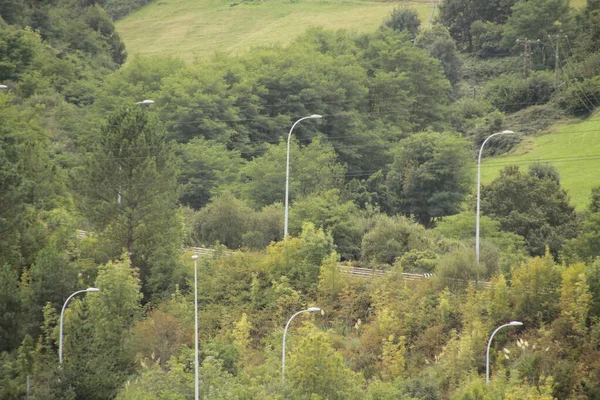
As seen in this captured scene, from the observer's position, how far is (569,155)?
83062 millimetres

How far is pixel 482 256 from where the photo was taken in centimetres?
5084

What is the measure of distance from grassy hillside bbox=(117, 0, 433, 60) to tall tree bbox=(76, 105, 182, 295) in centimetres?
6842

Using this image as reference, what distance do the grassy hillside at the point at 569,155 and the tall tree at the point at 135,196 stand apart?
32.3 metres

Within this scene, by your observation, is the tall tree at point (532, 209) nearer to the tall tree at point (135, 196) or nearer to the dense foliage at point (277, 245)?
the dense foliage at point (277, 245)

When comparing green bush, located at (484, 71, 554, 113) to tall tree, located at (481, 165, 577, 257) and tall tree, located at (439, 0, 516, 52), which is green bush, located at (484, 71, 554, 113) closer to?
tall tree, located at (439, 0, 516, 52)

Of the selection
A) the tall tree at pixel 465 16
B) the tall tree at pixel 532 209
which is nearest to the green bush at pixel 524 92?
the tall tree at pixel 465 16

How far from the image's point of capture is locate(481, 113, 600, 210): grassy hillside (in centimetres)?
7925

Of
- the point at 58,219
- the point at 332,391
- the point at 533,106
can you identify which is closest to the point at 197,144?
the point at 58,219

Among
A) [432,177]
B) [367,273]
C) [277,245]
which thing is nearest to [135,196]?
[277,245]

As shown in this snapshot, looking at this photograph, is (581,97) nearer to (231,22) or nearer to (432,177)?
(432,177)

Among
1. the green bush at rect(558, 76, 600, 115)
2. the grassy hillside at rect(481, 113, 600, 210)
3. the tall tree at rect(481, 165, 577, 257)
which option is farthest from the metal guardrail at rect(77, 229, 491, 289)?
the green bush at rect(558, 76, 600, 115)

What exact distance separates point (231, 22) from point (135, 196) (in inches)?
3521

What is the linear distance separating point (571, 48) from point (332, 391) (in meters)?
75.5

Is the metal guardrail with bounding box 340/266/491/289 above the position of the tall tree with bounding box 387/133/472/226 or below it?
above
